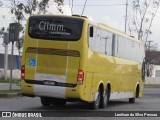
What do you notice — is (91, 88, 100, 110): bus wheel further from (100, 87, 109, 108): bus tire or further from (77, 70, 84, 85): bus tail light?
(77, 70, 84, 85): bus tail light

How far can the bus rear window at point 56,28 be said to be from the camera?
18172 mm

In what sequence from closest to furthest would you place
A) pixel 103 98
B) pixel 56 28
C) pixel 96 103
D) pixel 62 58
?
pixel 62 58 → pixel 56 28 → pixel 96 103 → pixel 103 98

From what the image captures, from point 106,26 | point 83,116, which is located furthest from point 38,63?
point 106,26

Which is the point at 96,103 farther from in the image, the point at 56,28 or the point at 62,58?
the point at 56,28

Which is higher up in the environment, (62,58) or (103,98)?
(62,58)

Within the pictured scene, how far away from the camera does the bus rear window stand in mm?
18172

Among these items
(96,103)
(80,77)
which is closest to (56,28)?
(80,77)

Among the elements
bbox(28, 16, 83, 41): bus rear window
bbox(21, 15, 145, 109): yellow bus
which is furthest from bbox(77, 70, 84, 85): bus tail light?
bbox(28, 16, 83, 41): bus rear window

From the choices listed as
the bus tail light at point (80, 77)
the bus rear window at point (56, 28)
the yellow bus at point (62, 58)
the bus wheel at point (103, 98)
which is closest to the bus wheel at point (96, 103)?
the yellow bus at point (62, 58)

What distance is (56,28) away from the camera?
18312mm

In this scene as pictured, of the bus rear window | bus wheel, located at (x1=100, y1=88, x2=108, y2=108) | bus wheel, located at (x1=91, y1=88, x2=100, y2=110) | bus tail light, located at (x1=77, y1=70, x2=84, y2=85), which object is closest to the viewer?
bus tail light, located at (x1=77, y1=70, x2=84, y2=85)

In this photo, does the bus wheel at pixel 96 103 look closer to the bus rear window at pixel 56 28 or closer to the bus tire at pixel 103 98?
the bus tire at pixel 103 98

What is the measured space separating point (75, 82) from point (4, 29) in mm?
29563

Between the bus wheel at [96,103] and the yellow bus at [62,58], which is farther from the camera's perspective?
the bus wheel at [96,103]
